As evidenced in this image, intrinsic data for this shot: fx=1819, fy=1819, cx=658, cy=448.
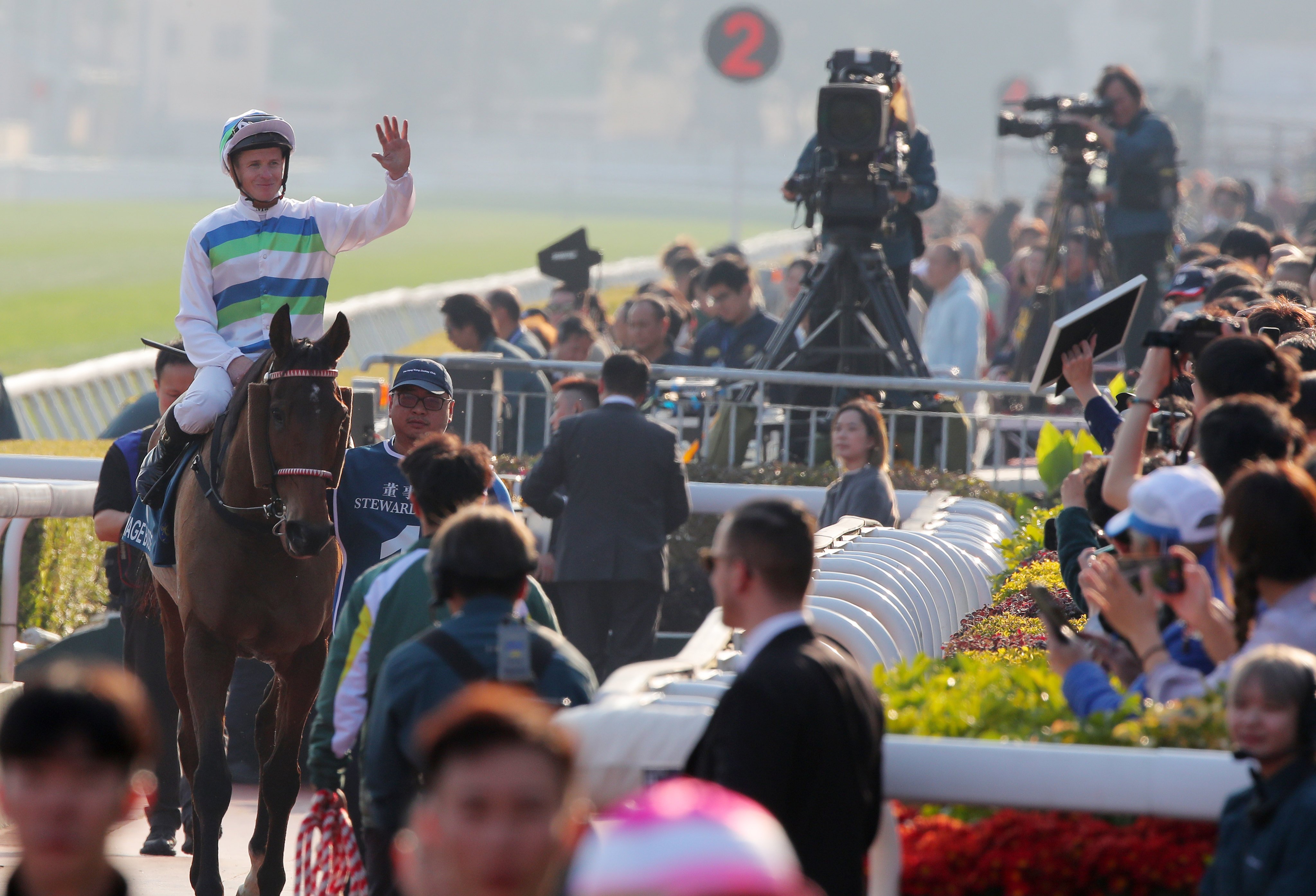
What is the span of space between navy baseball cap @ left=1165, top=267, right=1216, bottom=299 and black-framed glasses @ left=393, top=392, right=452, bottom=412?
3274 millimetres

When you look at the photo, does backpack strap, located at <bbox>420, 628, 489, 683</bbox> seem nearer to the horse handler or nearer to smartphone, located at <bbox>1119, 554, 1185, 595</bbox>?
smartphone, located at <bbox>1119, 554, 1185, 595</bbox>

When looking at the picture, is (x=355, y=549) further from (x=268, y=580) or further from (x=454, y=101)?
(x=454, y=101)

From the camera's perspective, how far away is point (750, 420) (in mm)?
10258

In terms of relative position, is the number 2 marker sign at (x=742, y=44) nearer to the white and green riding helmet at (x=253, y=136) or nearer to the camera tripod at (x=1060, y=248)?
the camera tripod at (x=1060, y=248)

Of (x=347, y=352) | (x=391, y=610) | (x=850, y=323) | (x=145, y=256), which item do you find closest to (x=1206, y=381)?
(x=391, y=610)

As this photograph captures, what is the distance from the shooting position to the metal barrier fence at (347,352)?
1591 cm

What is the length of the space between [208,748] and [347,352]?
16923 mm

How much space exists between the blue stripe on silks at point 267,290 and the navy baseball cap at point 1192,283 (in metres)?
3.55

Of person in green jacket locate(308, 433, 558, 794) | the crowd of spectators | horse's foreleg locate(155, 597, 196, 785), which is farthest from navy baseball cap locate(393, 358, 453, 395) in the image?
person in green jacket locate(308, 433, 558, 794)

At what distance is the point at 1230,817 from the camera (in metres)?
2.87

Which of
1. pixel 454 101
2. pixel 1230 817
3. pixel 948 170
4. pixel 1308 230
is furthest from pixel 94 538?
pixel 454 101

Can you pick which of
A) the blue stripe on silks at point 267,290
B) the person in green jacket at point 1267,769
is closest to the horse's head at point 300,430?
the blue stripe on silks at point 267,290

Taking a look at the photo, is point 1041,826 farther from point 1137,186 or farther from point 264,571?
point 1137,186

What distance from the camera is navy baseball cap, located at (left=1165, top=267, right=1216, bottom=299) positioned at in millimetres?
7496
